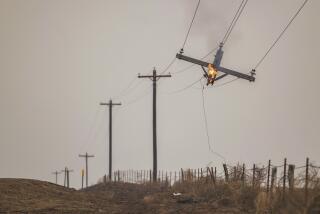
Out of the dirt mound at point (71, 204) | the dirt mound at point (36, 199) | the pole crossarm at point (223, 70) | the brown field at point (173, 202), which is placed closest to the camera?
the brown field at point (173, 202)

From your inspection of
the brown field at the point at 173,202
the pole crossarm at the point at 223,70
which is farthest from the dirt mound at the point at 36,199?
the pole crossarm at the point at 223,70

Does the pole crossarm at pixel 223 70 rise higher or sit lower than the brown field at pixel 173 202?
higher

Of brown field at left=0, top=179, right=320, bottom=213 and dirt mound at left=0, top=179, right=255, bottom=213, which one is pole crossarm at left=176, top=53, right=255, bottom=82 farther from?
dirt mound at left=0, top=179, right=255, bottom=213

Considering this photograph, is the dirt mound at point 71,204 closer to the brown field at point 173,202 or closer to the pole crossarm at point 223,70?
the brown field at point 173,202

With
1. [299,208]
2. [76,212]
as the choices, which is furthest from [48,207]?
[299,208]

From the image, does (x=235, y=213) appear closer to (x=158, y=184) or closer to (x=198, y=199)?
(x=198, y=199)

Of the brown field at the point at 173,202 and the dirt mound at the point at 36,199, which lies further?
the dirt mound at the point at 36,199

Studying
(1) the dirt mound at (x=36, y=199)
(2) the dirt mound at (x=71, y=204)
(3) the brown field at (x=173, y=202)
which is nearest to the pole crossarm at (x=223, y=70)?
(3) the brown field at (x=173, y=202)

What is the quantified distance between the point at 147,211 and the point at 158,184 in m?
14.7

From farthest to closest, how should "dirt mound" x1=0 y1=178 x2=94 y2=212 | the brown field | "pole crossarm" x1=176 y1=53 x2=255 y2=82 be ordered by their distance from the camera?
"pole crossarm" x1=176 y1=53 x2=255 y2=82 < "dirt mound" x1=0 y1=178 x2=94 y2=212 < the brown field

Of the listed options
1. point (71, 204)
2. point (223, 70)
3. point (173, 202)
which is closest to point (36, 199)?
point (71, 204)

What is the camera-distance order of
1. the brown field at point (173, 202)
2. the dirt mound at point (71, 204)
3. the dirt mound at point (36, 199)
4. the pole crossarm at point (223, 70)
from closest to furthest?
the brown field at point (173, 202) < the dirt mound at point (71, 204) < the dirt mound at point (36, 199) < the pole crossarm at point (223, 70)

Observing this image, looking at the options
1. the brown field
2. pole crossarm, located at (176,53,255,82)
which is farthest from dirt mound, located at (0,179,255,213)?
pole crossarm, located at (176,53,255,82)

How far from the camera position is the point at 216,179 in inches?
842
